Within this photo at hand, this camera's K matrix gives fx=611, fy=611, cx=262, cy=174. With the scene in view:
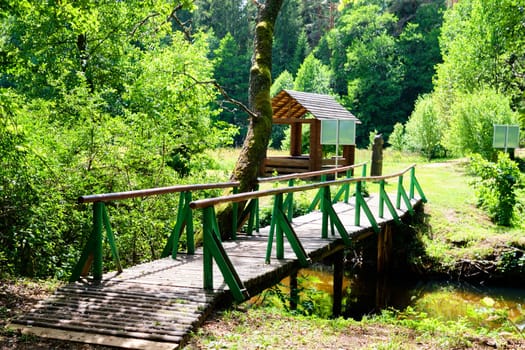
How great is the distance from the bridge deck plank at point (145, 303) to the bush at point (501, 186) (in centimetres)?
902

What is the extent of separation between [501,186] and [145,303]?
11.9 m

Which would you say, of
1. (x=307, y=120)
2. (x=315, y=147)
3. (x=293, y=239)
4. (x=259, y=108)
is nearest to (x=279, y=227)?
(x=293, y=239)

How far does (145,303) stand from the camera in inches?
234

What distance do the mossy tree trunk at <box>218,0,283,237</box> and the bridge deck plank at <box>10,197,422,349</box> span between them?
2.44m

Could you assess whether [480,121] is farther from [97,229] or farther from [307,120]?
[97,229]

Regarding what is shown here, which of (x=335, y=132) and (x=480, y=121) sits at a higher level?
(x=480, y=121)

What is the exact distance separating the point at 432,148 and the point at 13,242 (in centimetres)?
2928

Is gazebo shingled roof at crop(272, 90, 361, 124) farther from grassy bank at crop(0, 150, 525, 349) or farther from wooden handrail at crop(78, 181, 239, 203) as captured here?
grassy bank at crop(0, 150, 525, 349)

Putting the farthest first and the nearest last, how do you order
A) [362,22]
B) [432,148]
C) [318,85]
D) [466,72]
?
[362,22] → [318,85] → [432,148] → [466,72]

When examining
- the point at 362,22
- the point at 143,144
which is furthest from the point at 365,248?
the point at 362,22

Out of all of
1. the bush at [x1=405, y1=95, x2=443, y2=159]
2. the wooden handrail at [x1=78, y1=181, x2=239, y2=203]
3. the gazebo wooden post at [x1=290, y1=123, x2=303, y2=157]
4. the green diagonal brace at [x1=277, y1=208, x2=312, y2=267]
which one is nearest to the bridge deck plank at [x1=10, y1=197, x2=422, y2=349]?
the green diagonal brace at [x1=277, y1=208, x2=312, y2=267]

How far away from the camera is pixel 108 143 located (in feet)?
33.6

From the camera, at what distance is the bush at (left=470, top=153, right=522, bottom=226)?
1524 centimetres

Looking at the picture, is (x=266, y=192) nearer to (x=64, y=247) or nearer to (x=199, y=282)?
(x=199, y=282)
